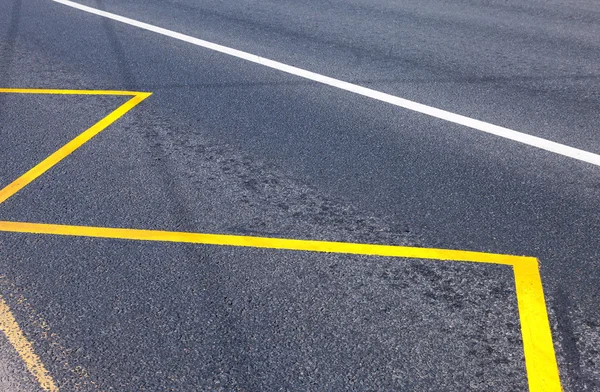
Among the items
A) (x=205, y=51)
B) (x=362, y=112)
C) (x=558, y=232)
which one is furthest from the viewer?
(x=205, y=51)

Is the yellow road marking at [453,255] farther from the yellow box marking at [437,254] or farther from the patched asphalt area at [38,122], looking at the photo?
the patched asphalt area at [38,122]

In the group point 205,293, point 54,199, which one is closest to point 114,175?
point 54,199

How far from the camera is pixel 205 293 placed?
4.72 meters

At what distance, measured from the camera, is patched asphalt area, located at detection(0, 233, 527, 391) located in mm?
4023

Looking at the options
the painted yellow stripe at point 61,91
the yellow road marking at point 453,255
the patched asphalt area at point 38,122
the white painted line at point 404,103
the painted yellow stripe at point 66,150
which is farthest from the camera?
the painted yellow stripe at point 61,91

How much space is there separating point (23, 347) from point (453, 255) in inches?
108

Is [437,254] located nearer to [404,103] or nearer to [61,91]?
[404,103]

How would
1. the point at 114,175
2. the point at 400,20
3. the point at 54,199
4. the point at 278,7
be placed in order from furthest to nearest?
1. the point at 278,7
2. the point at 400,20
3. the point at 114,175
4. the point at 54,199

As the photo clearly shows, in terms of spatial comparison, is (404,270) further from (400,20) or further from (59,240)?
(400,20)

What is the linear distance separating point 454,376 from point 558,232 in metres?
1.80

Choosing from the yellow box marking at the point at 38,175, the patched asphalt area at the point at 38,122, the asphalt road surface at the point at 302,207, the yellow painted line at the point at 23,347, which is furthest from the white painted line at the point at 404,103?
the yellow painted line at the point at 23,347

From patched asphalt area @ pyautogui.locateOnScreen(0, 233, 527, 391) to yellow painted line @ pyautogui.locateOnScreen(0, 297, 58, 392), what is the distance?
0.18 feet

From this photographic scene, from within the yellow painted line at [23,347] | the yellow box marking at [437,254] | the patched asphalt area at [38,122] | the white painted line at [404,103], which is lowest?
the yellow painted line at [23,347]

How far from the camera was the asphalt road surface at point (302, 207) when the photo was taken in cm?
416
